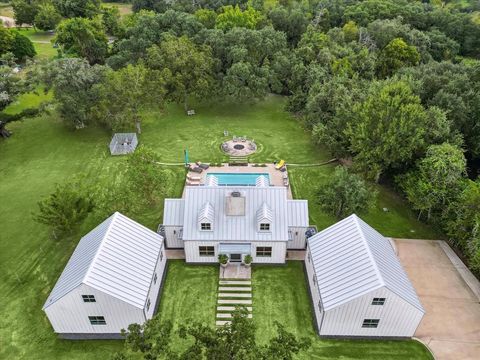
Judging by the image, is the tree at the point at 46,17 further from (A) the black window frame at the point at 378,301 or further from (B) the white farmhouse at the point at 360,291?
(A) the black window frame at the point at 378,301

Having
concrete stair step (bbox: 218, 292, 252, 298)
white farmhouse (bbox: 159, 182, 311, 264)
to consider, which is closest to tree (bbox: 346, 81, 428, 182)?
white farmhouse (bbox: 159, 182, 311, 264)

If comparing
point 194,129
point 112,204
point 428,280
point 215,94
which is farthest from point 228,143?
point 428,280

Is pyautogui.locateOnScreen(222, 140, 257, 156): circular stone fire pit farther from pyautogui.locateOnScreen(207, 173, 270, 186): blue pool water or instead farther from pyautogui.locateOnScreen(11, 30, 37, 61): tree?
pyautogui.locateOnScreen(11, 30, 37, 61): tree

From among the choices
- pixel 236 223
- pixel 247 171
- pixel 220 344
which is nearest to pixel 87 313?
pixel 220 344

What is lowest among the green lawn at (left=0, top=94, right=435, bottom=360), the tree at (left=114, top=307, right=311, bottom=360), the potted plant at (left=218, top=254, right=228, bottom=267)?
the green lawn at (left=0, top=94, right=435, bottom=360)

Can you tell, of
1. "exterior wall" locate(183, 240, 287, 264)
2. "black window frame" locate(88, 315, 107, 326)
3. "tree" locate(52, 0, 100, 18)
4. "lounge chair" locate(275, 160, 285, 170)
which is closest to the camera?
"black window frame" locate(88, 315, 107, 326)

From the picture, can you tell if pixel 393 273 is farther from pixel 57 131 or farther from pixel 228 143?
pixel 57 131

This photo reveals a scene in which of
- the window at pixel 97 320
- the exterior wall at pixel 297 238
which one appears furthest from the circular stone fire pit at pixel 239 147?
the window at pixel 97 320
